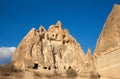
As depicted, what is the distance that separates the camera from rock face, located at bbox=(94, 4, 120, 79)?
10989 mm

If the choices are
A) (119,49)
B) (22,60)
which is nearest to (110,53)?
(119,49)

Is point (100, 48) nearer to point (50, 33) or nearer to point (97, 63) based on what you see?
point (97, 63)

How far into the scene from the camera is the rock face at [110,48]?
1099 centimetres

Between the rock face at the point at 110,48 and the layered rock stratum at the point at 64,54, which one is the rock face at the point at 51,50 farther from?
the rock face at the point at 110,48

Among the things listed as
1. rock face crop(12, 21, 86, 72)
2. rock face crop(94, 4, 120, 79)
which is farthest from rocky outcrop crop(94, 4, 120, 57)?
rock face crop(12, 21, 86, 72)

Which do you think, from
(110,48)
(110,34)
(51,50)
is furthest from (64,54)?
(110,48)

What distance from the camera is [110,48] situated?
11445 millimetres

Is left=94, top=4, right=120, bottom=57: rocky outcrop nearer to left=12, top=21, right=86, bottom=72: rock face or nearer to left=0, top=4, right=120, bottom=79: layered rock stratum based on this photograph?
left=0, top=4, right=120, bottom=79: layered rock stratum

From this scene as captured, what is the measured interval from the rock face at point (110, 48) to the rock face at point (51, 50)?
947 inches

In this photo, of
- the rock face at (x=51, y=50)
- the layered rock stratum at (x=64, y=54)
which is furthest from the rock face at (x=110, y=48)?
the rock face at (x=51, y=50)

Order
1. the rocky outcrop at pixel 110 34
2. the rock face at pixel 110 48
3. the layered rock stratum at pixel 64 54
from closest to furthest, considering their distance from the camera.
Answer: the rock face at pixel 110 48, the layered rock stratum at pixel 64 54, the rocky outcrop at pixel 110 34

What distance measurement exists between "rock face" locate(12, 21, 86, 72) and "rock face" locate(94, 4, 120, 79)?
78.9 ft

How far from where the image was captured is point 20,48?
39062mm

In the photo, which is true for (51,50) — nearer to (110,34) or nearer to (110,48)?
(110,34)
